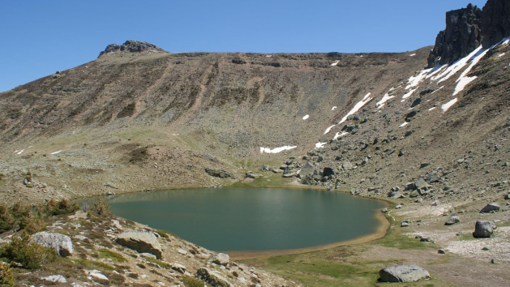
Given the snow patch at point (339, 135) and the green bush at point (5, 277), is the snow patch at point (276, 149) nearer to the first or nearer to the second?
the snow patch at point (339, 135)

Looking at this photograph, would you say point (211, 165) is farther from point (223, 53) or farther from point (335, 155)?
point (223, 53)

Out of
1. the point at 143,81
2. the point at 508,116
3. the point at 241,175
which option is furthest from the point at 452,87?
the point at 143,81

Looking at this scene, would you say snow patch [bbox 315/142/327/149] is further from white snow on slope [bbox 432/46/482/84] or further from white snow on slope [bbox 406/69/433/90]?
white snow on slope [bbox 432/46/482/84]

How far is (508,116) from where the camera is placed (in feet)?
214

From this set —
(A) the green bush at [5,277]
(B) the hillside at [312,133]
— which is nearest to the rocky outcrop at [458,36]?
(B) the hillside at [312,133]

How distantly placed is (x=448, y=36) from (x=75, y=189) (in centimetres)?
12694

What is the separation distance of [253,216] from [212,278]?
34.8 m

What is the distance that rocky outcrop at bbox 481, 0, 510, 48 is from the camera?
333 feet

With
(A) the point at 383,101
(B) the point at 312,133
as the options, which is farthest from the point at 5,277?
(A) the point at 383,101

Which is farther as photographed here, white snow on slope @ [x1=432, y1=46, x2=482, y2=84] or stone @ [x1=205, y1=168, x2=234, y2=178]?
white snow on slope @ [x1=432, y1=46, x2=482, y2=84]

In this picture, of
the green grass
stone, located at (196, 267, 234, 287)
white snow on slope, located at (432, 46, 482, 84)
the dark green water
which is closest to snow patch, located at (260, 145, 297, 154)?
the dark green water

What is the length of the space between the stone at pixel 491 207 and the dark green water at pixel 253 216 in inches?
489

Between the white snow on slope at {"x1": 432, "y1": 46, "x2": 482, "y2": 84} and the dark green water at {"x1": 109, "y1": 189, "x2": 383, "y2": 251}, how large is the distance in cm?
5749

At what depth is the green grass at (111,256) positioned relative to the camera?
17352mm
